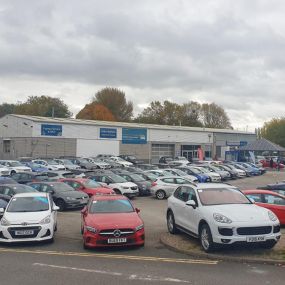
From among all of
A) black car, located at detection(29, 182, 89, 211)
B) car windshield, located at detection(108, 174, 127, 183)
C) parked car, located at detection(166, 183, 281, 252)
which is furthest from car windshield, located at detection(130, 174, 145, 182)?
parked car, located at detection(166, 183, 281, 252)

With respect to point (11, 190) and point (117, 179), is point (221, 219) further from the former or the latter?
point (117, 179)

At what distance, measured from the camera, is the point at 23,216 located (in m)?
13.2

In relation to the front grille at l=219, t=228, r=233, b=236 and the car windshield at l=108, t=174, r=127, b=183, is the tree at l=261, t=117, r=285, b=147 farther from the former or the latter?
the front grille at l=219, t=228, r=233, b=236

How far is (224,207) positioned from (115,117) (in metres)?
93.3

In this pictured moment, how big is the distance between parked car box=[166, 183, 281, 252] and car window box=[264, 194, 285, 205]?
4.40m

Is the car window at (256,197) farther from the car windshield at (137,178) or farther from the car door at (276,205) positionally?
the car windshield at (137,178)

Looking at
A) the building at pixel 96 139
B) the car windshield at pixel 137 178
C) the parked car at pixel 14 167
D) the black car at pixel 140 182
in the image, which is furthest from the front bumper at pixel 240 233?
the building at pixel 96 139

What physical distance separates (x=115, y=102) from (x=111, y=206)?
9280 centimetres

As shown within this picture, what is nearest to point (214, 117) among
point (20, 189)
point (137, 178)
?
point (137, 178)

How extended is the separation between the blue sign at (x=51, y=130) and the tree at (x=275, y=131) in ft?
196

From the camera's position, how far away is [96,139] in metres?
64.4

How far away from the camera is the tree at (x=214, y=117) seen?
116 metres

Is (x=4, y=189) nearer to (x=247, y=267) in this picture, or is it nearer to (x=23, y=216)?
(x=23, y=216)

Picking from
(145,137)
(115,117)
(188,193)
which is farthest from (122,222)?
(115,117)
